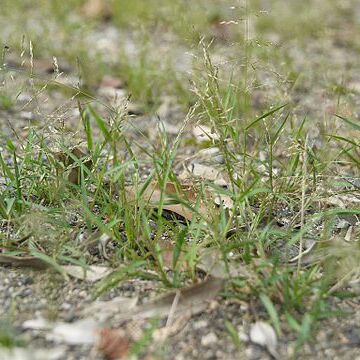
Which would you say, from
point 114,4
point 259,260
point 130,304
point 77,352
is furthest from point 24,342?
point 114,4

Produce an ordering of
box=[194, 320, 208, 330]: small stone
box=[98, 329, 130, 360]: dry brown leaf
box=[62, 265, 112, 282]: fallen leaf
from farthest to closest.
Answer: box=[62, 265, 112, 282]: fallen leaf, box=[194, 320, 208, 330]: small stone, box=[98, 329, 130, 360]: dry brown leaf

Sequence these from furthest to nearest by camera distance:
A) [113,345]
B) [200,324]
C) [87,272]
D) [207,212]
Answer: [207,212]
[87,272]
[200,324]
[113,345]

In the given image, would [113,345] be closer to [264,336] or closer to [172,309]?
[172,309]

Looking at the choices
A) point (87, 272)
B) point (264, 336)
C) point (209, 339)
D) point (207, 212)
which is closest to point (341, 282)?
point (264, 336)

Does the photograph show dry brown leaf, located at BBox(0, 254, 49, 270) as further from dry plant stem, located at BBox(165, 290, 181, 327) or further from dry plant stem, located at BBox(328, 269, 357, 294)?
dry plant stem, located at BBox(328, 269, 357, 294)

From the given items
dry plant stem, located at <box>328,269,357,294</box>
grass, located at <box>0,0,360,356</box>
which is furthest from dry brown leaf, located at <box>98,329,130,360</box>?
dry plant stem, located at <box>328,269,357,294</box>

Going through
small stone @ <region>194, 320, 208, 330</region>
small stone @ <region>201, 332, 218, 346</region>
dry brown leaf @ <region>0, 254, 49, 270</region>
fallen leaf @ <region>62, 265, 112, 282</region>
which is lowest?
small stone @ <region>201, 332, 218, 346</region>

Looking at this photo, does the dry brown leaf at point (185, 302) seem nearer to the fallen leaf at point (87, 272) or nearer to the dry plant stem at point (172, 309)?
the dry plant stem at point (172, 309)

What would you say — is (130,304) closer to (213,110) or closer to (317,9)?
(213,110)
